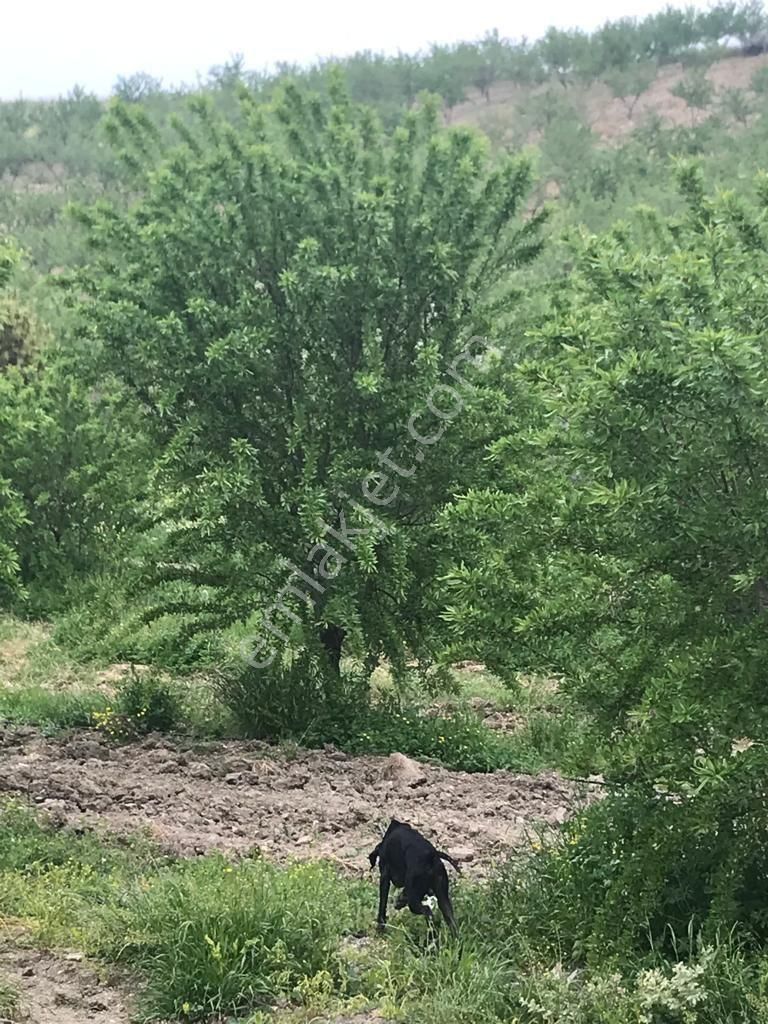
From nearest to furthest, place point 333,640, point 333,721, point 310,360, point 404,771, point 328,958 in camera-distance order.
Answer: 1. point 328,958
2. point 404,771
3. point 310,360
4. point 333,721
5. point 333,640

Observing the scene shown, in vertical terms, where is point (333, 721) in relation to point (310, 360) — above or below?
below

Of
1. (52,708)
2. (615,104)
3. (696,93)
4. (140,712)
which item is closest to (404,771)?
(140,712)

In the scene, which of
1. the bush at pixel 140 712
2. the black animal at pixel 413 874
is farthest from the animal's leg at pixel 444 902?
the bush at pixel 140 712

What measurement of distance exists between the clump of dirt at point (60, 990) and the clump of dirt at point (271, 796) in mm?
1518

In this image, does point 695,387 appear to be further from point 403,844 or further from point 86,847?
point 86,847

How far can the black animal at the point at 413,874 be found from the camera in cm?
443

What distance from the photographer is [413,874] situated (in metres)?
4.44

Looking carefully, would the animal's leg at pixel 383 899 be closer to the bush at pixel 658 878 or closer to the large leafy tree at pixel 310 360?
the bush at pixel 658 878

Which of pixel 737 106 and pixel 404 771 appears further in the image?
pixel 737 106

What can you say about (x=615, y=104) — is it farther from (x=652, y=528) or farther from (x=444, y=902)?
(x=444, y=902)

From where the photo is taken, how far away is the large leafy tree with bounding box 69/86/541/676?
8.40m

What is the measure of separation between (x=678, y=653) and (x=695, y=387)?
1.14 meters

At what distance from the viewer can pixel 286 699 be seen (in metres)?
8.76

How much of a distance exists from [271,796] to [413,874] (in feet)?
9.06
